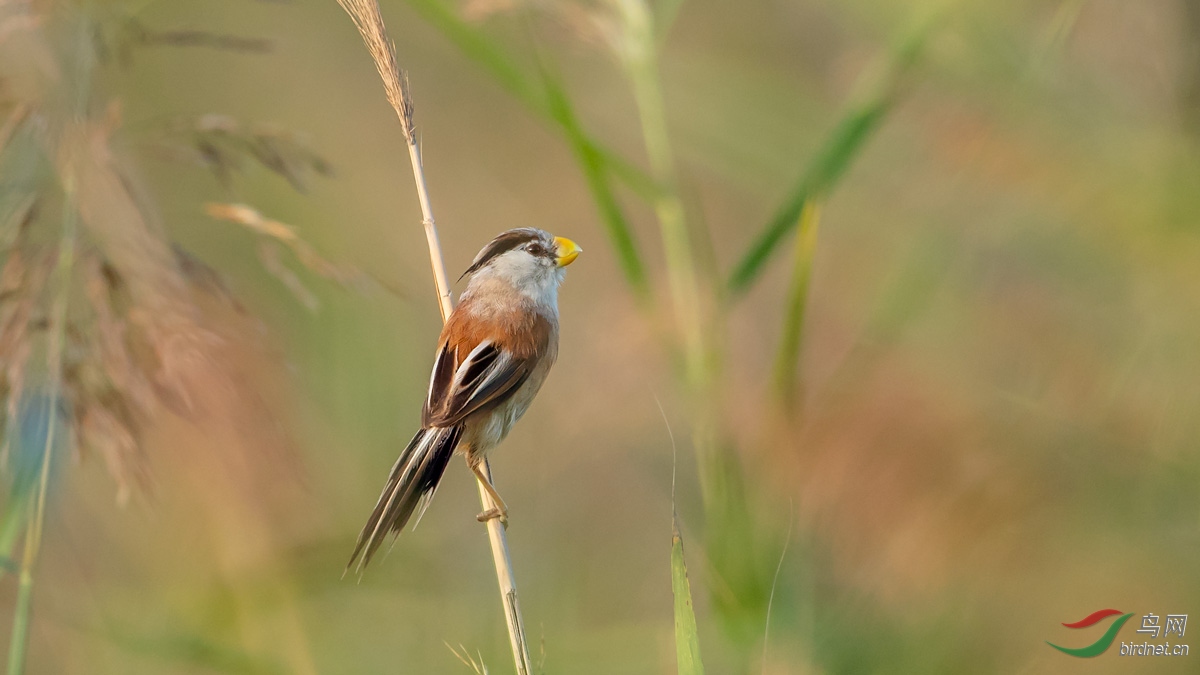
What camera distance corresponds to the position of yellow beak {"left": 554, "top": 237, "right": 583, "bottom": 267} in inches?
94.7

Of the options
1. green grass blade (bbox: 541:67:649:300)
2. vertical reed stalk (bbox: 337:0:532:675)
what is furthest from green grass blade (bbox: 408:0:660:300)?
vertical reed stalk (bbox: 337:0:532:675)

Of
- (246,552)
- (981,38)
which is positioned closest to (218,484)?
(246,552)

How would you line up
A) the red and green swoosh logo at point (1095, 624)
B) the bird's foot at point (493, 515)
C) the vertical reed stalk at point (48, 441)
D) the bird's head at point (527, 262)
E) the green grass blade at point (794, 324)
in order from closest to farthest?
the vertical reed stalk at point (48, 441) → the green grass blade at point (794, 324) → the bird's foot at point (493, 515) → the red and green swoosh logo at point (1095, 624) → the bird's head at point (527, 262)

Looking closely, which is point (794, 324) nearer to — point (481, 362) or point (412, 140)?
point (481, 362)

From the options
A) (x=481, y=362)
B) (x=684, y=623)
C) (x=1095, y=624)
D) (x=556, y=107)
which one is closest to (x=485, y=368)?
(x=481, y=362)

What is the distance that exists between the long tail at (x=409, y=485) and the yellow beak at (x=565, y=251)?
2.25 feet

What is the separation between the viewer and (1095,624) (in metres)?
2.26

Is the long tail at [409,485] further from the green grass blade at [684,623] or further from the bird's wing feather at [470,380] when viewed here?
the green grass blade at [684,623]

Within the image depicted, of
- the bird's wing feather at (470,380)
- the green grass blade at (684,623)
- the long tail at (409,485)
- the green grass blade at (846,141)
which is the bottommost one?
the green grass blade at (684,623)

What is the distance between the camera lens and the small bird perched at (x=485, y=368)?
1691 mm

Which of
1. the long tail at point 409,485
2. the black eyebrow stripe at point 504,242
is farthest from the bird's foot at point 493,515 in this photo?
the black eyebrow stripe at point 504,242

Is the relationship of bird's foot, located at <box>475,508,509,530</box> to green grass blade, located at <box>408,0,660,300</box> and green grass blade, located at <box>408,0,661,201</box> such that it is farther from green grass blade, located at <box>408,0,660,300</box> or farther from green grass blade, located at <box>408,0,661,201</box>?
green grass blade, located at <box>408,0,661,201</box>

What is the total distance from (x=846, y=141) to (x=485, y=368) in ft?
2.94

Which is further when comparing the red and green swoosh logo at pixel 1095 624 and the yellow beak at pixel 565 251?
the yellow beak at pixel 565 251
